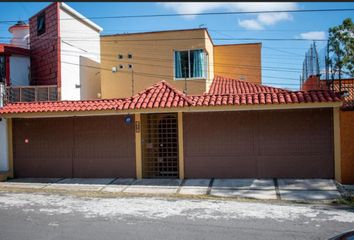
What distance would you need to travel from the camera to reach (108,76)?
858 inches

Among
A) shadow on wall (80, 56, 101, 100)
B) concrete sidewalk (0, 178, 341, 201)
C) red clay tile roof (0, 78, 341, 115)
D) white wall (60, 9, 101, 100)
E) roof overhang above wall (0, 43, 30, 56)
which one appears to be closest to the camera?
concrete sidewalk (0, 178, 341, 201)

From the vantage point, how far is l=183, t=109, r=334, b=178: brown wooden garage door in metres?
12.4

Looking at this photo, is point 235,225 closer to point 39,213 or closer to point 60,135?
point 39,213

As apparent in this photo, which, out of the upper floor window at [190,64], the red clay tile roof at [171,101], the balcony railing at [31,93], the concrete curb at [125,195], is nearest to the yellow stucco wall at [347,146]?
the red clay tile roof at [171,101]

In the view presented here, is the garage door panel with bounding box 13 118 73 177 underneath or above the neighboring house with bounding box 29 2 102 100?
underneath

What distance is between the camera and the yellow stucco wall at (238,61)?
25.1 metres

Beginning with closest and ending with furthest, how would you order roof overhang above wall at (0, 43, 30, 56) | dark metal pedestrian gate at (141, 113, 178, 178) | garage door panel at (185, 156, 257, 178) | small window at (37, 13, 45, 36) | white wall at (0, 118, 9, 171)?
garage door panel at (185, 156, 257, 178)
dark metal pedestrian gate at (141, 113, 178, 178)
white wall at (0, 118, 9, 171)
roof overhang above wall at (0, 43, 30, 56)
small window at (37, 13, 45, 36)

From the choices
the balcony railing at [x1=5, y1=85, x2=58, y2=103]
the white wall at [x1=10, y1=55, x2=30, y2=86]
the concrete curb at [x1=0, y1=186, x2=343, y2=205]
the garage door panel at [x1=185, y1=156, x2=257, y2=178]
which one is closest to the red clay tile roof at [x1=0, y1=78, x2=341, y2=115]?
the garage door panel at [x1=185, y1=156, x2=257, y2=178]

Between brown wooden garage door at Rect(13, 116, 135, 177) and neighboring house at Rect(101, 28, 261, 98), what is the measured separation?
283 inches

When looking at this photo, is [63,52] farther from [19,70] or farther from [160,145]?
[160,145]

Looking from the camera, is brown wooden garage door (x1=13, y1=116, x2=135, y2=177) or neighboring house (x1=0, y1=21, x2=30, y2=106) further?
neighboring house (x1=0, y1=21, x2=30, y2=106)

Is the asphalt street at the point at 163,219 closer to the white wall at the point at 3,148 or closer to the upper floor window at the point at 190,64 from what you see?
the white wall at the point at 3,148

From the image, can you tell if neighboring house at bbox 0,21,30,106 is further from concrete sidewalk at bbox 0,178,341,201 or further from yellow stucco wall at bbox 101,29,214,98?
concrete sidewalk at bbox 0,178,341,201

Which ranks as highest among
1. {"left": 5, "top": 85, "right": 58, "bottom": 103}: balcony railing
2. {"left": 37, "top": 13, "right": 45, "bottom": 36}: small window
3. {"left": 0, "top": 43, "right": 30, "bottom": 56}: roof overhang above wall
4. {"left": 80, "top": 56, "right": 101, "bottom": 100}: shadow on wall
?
{"left": 37, "top": 13, "right": 45, "bottom": 36}: small window
